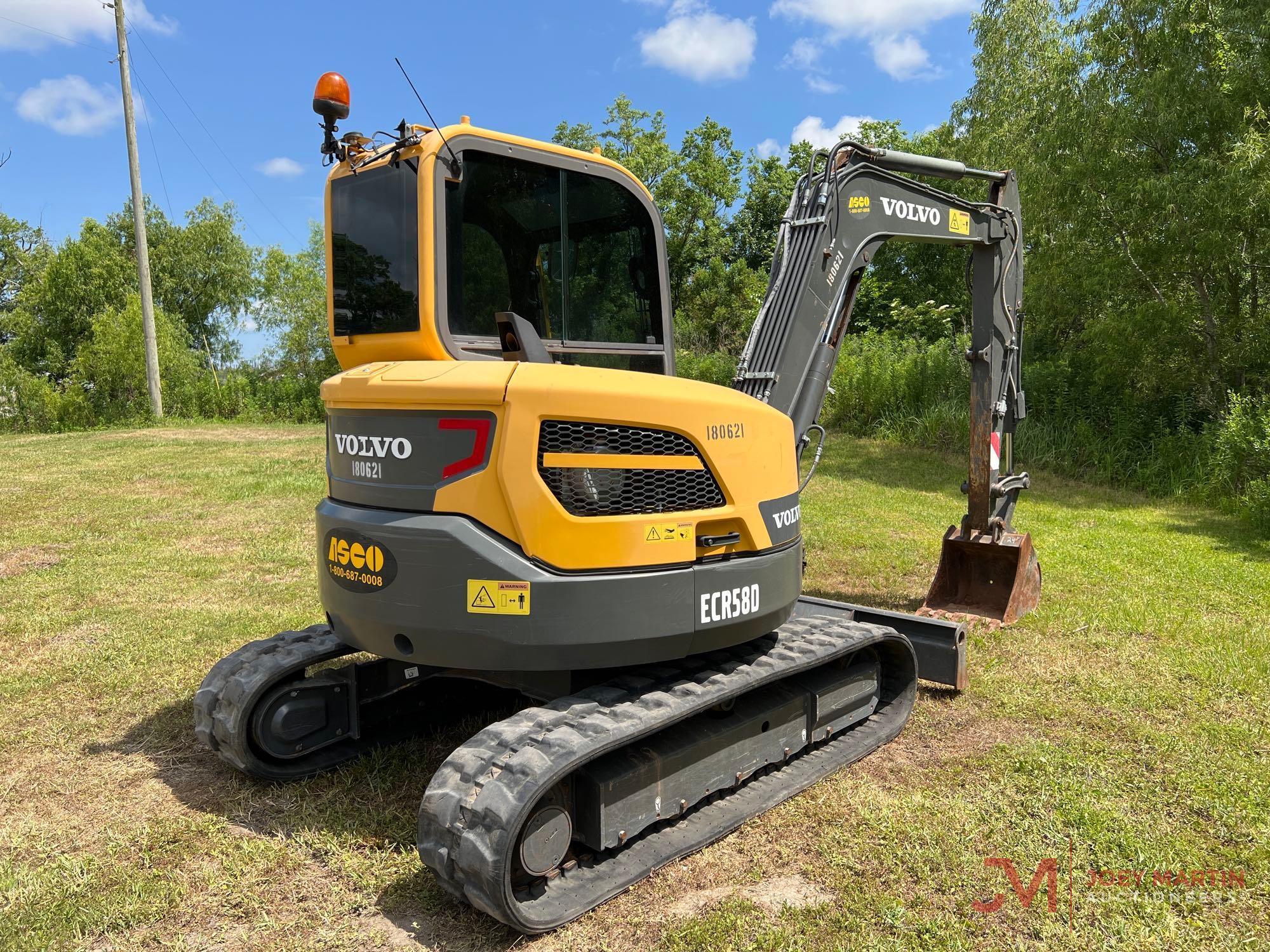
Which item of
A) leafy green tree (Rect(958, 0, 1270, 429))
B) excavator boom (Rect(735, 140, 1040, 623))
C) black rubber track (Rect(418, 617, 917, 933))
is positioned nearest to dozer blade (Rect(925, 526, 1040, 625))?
excavator boom (Rect(735, 140, 1040, 623))

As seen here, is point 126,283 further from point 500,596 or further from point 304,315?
point 500,596

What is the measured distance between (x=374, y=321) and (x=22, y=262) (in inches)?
1601

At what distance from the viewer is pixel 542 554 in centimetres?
323

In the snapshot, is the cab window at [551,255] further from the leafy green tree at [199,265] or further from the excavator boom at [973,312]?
the leafy green tree at [199,265]

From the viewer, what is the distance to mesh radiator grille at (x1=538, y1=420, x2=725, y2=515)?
3.26 meters

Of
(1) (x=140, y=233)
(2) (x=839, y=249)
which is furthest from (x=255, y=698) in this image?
(1) (x=140, y=233)

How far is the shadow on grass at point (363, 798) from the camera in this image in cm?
315

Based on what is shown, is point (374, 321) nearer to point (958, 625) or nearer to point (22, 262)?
point (958, 625)

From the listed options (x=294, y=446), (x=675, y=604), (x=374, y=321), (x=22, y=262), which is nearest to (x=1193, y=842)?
(x=675, y=604)

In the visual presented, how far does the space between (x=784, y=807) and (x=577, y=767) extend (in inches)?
48.1

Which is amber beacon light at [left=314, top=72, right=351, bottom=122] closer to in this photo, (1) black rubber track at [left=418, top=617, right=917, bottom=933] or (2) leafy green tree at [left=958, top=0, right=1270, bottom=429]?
(1) black rubber track at [left=418, top=617, right=917, bottom=933]

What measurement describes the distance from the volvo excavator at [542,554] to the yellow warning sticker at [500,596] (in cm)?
1

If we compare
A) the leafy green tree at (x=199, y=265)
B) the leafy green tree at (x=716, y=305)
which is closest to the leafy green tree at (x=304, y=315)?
the leafy green tree at (x=199, y=265)

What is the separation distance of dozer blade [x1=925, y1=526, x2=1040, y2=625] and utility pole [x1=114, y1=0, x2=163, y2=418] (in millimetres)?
20011
